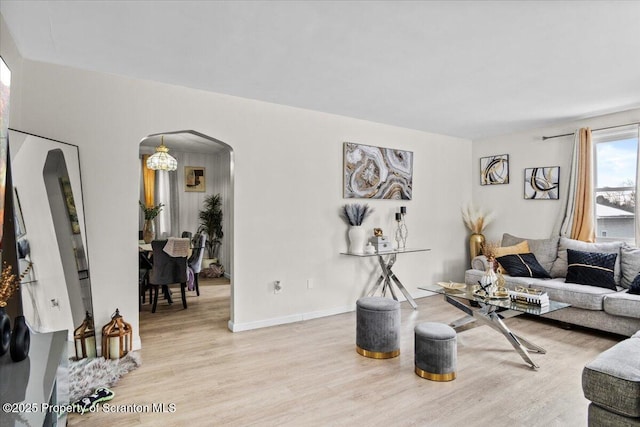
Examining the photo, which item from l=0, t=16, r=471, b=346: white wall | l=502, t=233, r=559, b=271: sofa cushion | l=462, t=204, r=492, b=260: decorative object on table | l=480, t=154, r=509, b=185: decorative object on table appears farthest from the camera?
l=462, t=204, r=492, b=260: decorative object on table

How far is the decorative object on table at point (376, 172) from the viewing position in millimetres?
4527

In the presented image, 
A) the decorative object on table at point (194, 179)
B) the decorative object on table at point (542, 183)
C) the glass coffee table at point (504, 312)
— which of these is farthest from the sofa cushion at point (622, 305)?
the decorative object on table at point (194, 179)

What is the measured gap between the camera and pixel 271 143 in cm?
393

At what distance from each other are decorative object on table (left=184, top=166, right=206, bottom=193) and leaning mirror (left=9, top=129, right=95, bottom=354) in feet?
13.8

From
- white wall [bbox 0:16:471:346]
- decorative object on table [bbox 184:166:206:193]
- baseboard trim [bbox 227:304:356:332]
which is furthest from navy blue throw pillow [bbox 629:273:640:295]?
decorative object on table [bbox 184:166:206:193]

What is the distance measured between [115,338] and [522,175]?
562cm

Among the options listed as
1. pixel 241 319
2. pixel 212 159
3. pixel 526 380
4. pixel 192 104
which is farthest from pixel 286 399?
pixel 212 159

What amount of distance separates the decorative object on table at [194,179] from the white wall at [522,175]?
525cm

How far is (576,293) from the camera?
374 cm

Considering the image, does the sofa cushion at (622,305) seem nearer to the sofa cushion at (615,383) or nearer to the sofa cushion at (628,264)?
the sofa cushion at (628,264)

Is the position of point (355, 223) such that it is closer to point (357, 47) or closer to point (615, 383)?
point (357, 47)

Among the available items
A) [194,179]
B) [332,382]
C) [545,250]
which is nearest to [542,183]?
[545,250]

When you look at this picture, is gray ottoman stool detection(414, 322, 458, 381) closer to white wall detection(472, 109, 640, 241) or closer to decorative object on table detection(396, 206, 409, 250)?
decorative object on table detection(396, 206, 409, 250)

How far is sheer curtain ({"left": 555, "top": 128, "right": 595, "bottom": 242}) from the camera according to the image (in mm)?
4500
